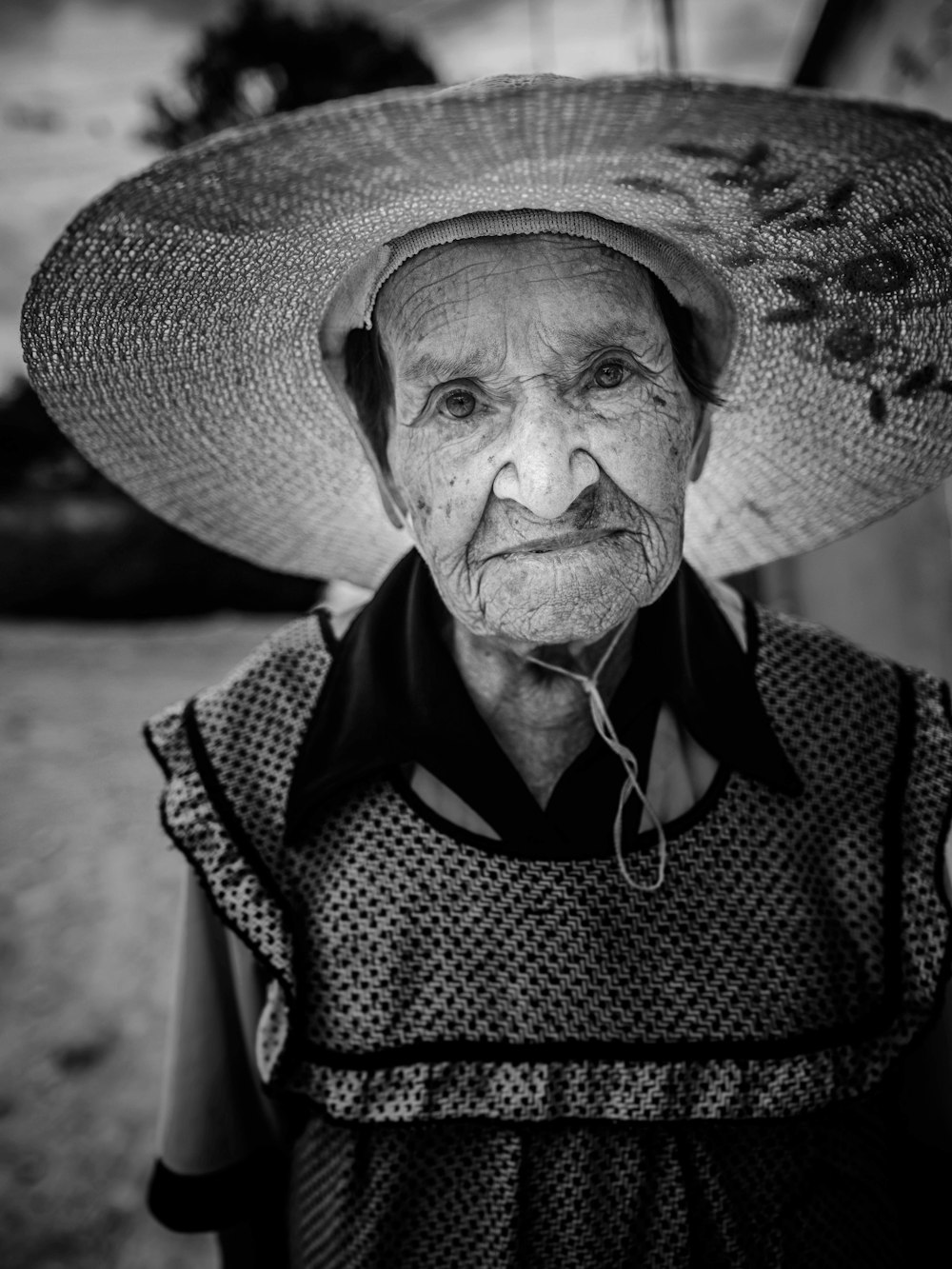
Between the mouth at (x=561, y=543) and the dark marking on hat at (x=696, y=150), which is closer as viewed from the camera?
the dark marking on hat at (x=696, y=150)

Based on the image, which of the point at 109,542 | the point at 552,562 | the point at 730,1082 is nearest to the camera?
the point at 552,562

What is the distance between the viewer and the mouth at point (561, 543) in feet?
3.36

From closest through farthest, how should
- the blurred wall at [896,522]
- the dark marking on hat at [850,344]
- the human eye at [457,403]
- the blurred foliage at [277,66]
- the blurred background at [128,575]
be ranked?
the human eye at [457,403] < the dark marking on hat at [850,344] < the blurred wall at [896,522] < the blurred background at [128,575] < the blurred foliage at [277,66]

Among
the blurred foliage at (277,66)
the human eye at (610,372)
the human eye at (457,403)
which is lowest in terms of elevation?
the human eye at (457,403)

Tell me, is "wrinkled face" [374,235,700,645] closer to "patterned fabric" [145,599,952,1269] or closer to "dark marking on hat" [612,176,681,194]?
"dark marking on hat" [612,176,681,194]

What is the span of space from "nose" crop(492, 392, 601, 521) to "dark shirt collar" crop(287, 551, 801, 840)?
13.1 inches

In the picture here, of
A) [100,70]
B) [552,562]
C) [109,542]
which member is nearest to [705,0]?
[100,70]

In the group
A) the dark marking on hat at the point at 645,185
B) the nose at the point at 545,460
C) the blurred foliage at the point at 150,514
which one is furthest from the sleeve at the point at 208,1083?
the blurred foliage at the point at 150,514

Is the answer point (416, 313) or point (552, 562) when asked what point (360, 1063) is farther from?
point (416, 313)

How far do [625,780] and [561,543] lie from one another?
1.24 feet

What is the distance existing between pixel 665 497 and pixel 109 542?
832 cm

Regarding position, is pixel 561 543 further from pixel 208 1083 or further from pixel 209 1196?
pixel 209 1196

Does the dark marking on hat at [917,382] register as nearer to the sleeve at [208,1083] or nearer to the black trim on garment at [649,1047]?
the black trim on garment at [649,1047]

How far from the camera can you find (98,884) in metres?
3.80
